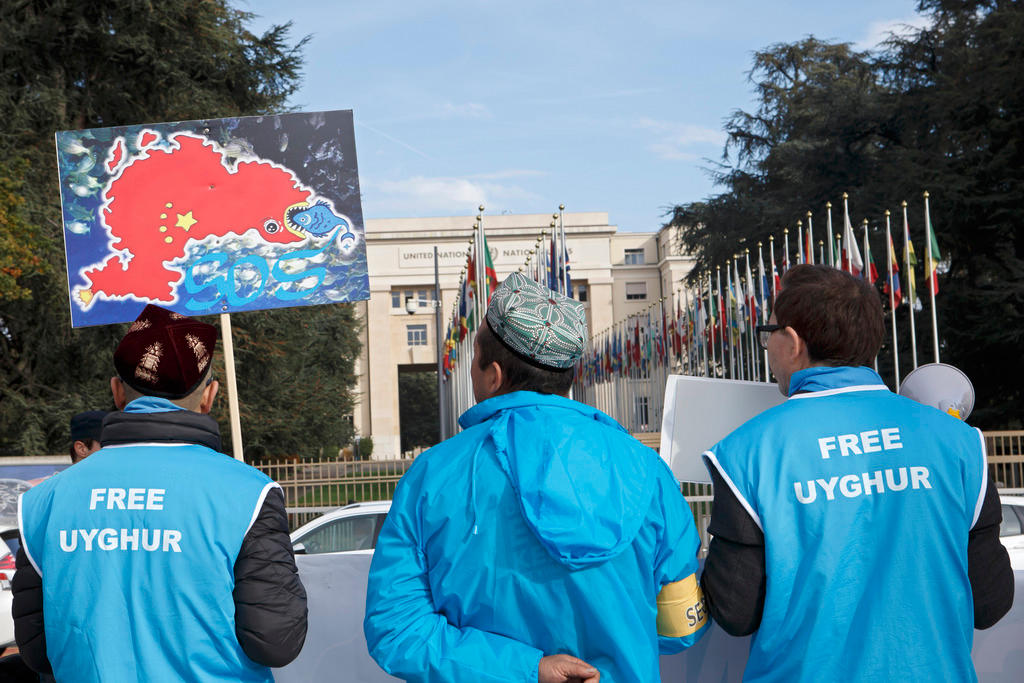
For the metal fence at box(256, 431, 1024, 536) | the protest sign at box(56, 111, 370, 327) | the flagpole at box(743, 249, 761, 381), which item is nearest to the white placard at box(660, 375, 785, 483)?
the protest sign at box(56, 111, 370, 327)

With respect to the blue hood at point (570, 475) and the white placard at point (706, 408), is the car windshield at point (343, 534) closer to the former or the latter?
the white placard at point (706, 408)

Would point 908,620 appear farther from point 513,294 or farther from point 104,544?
point 104,544

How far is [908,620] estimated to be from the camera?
6.78 feet

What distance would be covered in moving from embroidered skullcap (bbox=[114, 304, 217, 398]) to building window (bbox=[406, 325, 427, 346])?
63898 millimetres

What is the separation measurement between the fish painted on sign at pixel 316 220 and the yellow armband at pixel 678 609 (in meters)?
4.45

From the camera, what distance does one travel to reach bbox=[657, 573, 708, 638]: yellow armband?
6.58 ft

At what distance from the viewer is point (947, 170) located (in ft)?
80.0

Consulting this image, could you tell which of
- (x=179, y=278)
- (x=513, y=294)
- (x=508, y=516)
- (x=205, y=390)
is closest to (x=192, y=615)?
(x=205, y=390)

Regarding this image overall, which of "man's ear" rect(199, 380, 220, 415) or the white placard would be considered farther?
the white placard

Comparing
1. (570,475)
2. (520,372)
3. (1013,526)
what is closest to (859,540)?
(570,475)

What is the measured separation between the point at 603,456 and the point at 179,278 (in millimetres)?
4626

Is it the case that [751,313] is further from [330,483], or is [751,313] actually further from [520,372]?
[520,372]

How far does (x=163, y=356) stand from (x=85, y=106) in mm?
21239

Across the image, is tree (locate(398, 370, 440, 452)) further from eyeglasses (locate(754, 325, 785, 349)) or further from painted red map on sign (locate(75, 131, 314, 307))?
eyeglasses (locate(754, 325, 785, 349))
